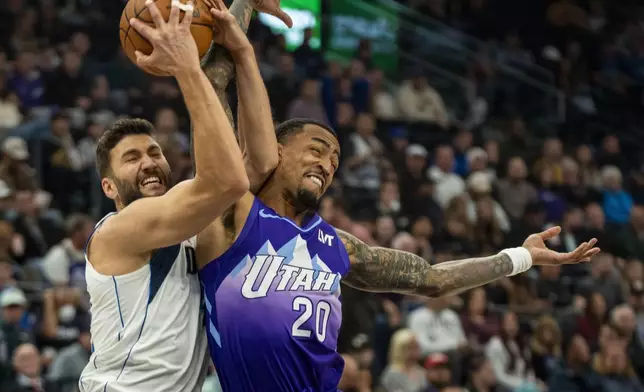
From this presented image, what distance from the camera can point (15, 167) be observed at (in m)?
11.9

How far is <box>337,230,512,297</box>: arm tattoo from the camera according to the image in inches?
227

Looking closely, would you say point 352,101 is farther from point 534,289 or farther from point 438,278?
point 438,278

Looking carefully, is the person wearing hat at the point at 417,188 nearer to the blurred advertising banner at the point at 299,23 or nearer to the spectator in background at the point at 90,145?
the blurred advertising banner at the point at 299,23

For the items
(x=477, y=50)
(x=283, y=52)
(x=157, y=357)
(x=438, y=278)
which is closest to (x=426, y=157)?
(x=283, y=52)

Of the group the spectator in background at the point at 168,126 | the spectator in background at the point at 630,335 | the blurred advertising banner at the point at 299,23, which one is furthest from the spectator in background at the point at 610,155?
the spectator in background at the point at 168,126

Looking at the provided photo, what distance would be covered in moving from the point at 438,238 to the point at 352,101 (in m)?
3.36

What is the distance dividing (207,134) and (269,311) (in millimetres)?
1027

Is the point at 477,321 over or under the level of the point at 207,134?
under

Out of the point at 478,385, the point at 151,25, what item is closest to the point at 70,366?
the point at 478,385

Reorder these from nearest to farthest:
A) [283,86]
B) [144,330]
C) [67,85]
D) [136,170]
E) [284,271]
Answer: [144,330] → [136,170] → [284,271] → [67,85] → [283,86]

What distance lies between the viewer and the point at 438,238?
A: 1388 centimetres

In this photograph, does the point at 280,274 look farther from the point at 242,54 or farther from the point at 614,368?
the point at 614,368

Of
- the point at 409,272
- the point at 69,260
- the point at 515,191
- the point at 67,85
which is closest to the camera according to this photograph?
the point at 409,272

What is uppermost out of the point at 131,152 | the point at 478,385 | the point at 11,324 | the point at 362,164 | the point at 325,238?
the point at 131,152
